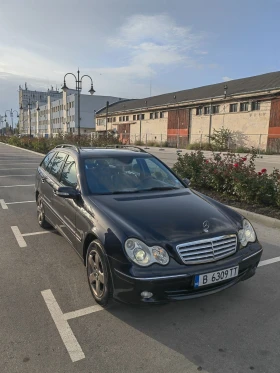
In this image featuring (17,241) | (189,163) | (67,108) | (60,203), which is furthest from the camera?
(67,108)

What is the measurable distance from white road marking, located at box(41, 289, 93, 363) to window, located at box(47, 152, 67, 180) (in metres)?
1.95

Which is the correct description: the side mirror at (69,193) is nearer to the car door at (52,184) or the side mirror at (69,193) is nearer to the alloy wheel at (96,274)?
the alloy wheel at (96,274)

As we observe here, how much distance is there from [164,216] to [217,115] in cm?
3729

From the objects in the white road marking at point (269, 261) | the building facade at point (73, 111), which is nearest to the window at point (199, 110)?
the white road marking at point (269, 261)

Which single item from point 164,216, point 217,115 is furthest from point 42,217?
point 217,115

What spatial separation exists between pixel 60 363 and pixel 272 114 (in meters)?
34.3

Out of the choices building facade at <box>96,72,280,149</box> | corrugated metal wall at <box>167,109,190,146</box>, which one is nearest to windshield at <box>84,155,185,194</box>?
building facade at <box>96,72,280,149</box>

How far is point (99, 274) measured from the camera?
A: 9.87 feet

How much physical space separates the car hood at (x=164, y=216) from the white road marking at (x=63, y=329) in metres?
1.03

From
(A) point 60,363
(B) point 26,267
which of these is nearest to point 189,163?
(B) point 26,267

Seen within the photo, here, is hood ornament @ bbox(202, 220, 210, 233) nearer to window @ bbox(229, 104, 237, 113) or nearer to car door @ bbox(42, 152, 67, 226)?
car door @ bbox(42, 152, 67, 226)

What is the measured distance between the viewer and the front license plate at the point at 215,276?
8.68 ft

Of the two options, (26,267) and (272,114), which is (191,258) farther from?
(272,114)

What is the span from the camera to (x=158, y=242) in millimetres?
2672
